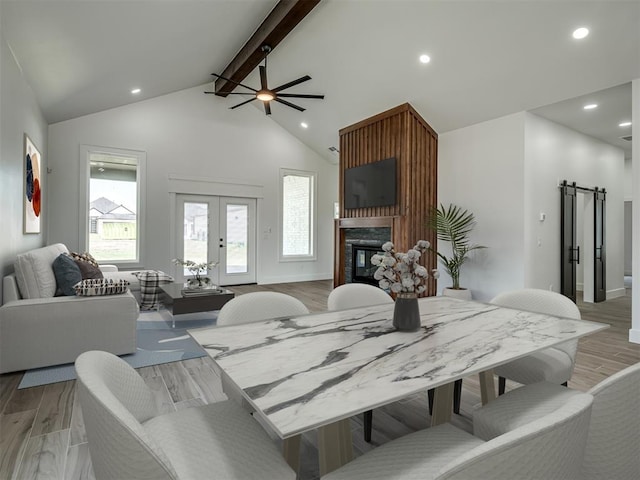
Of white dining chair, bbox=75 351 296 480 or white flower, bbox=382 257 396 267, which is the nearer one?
white dining chair, bbox=75 351 296 480

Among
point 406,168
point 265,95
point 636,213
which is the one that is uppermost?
point 265,95

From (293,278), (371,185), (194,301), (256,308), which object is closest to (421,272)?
(256,308)

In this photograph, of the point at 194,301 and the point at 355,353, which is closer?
the point at 355,353

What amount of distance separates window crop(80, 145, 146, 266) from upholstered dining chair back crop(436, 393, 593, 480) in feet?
21.8

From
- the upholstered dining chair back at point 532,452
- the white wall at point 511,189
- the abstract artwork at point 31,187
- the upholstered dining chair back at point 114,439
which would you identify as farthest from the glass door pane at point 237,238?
the upholstered dining chair back at point 532,452

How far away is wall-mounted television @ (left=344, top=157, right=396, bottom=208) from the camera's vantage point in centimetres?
564

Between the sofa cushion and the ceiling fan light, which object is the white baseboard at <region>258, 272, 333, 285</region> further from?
the sofa cushion

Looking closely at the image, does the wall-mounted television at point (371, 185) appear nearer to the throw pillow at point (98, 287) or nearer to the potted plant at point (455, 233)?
the potted plant at point (455, 233)

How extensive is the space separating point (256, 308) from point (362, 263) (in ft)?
15.4

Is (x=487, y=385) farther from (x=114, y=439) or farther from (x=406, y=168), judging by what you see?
(x=406, y=168)

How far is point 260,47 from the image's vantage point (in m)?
4.80

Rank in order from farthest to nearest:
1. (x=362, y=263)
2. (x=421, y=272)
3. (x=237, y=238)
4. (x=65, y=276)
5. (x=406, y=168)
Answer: (x=237, y=238) < (x=362, y=263) < (x=406, y=168) < (x=65, y=276) < (x=421, y=272)

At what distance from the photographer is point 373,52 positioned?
15.4 ft

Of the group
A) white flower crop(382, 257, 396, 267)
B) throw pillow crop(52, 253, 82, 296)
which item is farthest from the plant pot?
throw pillow crop(52, 253, 82, 296)
